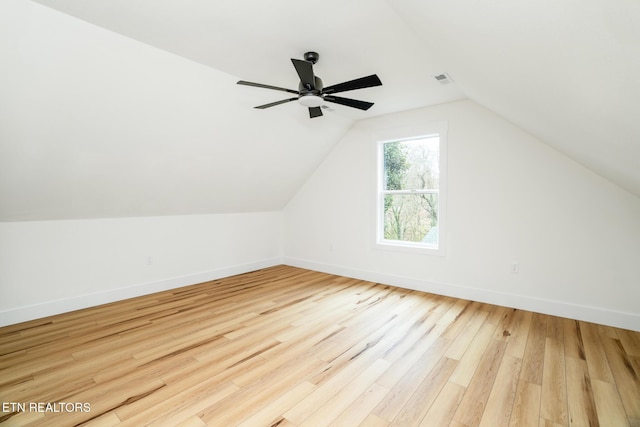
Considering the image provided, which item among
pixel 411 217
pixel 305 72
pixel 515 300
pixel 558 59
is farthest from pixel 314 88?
pixel 515 300

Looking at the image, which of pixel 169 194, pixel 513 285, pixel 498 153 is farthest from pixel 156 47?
pixel 513 285

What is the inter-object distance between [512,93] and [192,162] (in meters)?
3.40

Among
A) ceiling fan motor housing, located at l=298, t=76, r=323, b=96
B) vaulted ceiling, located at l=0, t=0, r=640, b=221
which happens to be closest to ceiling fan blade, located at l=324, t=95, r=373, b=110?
ceiling fan motor housing, located at l=298, t=76, r=323, b=96

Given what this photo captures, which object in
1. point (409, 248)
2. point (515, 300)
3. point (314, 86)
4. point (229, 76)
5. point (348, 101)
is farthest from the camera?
point (409, 248)

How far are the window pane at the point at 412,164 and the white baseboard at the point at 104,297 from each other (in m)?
3.04

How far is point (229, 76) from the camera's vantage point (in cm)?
303

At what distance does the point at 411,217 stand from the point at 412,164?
2.63 feet

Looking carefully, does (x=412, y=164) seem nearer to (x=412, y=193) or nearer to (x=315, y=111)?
(x=412, y=193)

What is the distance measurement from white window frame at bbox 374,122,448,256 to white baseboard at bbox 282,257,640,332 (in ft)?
1.50

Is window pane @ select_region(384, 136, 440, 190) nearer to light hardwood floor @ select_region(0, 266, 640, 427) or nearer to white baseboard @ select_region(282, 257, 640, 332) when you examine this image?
white baseboard @ select_region(282, 257, 640, 332)

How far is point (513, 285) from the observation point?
3.46 meters

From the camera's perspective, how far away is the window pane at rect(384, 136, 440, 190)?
4145mm

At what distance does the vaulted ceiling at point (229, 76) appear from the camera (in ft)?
3.83

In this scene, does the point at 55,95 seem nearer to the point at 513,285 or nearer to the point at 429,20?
the point at 429,20
